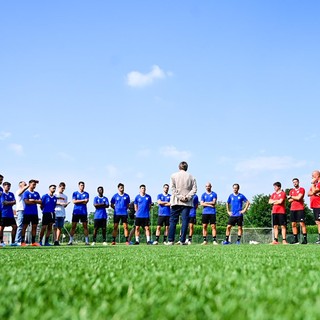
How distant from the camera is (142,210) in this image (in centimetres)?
1705

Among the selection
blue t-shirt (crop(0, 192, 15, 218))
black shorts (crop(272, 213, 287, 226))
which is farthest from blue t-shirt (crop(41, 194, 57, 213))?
black shorts (crop(272, 213, 287, 226))

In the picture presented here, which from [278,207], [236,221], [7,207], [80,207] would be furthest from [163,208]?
[7,207]

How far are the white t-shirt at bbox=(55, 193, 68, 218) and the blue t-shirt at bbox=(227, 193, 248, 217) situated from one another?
20.0ft

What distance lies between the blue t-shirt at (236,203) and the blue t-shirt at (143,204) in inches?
119

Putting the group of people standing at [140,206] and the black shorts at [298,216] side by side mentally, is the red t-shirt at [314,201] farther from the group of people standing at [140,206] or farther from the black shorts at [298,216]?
the black shorts at [298,216]

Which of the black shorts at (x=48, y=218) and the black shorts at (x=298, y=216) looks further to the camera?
the black shorts at (x=298, y=216)

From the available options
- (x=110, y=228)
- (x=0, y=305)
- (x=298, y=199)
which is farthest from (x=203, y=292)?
(x=110, y=228)

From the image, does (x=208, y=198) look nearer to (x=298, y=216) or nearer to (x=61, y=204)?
(x=298, y=216)

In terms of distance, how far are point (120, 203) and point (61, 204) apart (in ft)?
7.10

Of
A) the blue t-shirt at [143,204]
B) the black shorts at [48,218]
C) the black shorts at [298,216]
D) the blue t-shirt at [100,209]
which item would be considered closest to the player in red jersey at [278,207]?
the black shorts at [298,216]

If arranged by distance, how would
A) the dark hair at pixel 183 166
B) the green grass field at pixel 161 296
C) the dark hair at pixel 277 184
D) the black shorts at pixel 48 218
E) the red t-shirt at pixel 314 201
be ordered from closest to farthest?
the green grass field at pixel 161 296 < the dark hair at pixel 183 166 < the red t-shirt at pixel 314 201 < the black shorts at pixel 48 218 < the dark hair at pixel 277 184

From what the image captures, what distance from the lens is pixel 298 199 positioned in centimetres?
1565

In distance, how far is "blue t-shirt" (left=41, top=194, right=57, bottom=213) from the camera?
15312mm

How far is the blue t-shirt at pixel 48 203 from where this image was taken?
15312 millimetres
